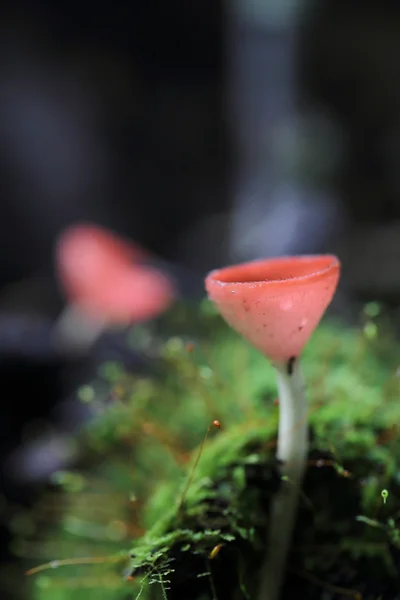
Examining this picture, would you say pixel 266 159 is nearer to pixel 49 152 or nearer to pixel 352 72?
pixel 352 72

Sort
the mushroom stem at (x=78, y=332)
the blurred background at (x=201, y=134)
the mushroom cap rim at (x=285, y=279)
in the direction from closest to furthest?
the mushroom cap rim at (x=285, y=279), the mushroom stem at (x=78, y=332), the blurred background at (x=201, y=134)

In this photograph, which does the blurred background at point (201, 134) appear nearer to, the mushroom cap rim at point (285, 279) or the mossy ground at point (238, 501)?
the mossy ground at point (238, 501)

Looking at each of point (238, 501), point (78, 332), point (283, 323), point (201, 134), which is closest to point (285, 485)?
point (238, 501)

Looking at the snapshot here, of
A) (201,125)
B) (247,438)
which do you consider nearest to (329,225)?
(201,125)

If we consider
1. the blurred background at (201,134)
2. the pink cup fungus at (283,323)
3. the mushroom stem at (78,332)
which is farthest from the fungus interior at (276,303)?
the blurred background at (201,134)

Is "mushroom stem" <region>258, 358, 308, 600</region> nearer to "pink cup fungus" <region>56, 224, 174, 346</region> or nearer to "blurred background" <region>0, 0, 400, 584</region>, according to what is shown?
"pink cup fungus" <region>56, 224, 174, 346</region>

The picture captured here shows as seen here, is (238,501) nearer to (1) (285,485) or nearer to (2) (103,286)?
(1) (285,485)

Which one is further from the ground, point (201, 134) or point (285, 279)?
point (285, 279)

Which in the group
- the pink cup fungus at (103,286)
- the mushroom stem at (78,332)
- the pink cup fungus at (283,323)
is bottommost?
the mushroom stem at (78,332)
